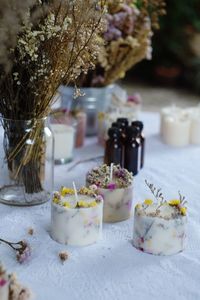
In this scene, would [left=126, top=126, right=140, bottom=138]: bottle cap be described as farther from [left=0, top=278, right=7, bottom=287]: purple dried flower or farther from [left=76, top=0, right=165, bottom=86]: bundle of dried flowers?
[left=0, top=278, right=7, bottom=287]: purple dried flower

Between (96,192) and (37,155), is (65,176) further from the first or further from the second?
(96,192)

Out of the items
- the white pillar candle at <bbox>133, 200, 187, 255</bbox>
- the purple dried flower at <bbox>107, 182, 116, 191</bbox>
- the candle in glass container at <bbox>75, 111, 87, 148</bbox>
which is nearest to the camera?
the white pillar candle at <bbox>133, 200, 187, 255</bbox>

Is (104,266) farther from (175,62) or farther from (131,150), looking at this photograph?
(175,62)

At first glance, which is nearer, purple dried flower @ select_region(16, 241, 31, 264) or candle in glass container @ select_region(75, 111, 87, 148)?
purple dried flower @ select_region(16, 241, 31, 264)

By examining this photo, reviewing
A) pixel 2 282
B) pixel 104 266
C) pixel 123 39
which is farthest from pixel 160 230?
pixel 123 39

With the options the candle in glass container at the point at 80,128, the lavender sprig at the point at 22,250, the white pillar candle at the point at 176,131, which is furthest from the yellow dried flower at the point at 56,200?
the white pillar candle at the point at 176,131

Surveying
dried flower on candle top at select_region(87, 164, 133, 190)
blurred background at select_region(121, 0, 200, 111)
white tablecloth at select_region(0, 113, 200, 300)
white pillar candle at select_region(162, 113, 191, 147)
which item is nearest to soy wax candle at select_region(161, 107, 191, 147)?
white pillar candle at select_region(162, 113, 191, 147)
